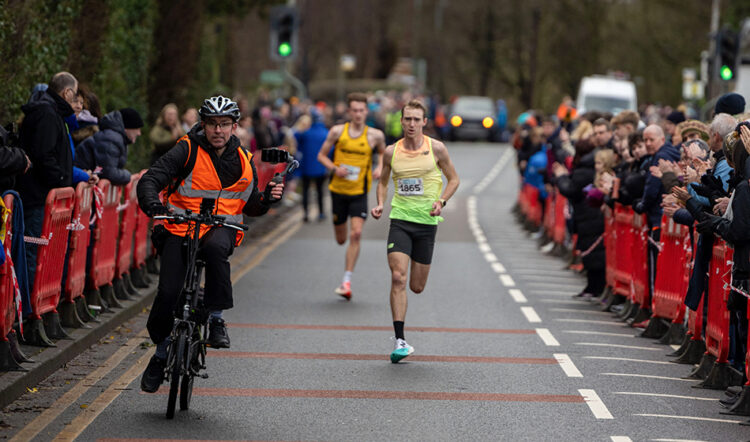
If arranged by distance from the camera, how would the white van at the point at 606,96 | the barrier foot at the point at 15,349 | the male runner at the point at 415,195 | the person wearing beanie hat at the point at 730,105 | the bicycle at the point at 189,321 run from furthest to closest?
the white van at the point at 606,96 < the person wearing beanie hat at the point at 730,105 < the male runner at the point at 415,195 < the barrier foot at the point at 15,349 < the bicycle at the point at 189,321

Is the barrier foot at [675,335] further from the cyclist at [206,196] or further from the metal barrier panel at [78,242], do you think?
the metal barrier panel at [78,242]

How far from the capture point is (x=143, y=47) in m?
20.9

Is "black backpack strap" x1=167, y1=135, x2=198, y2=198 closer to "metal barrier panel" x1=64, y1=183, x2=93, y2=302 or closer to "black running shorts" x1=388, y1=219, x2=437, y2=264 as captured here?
"metal barrier panel" x1=64, y1=183, x2=93, y2=302

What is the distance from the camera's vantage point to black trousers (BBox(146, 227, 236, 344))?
8133 mm

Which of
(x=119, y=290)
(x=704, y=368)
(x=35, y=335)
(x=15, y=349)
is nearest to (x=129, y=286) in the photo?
(x=119, y=290)

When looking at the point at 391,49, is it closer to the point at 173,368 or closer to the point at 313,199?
the point at 313,199

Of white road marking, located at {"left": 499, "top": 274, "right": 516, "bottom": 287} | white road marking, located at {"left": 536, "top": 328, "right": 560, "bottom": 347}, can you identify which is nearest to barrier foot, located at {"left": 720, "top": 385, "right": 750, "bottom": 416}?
white road marking, located at {"left": 536, "top": 328, "right": 560, "bottom": 347}

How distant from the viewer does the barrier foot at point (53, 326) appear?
10273mm

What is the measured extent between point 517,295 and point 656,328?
3.18 metres

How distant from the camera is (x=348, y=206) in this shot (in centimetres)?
1528

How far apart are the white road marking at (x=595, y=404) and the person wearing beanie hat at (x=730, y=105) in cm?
359

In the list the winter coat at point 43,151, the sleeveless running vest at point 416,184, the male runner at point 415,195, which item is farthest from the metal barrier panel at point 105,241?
the sleeveless running vest at point 416,184

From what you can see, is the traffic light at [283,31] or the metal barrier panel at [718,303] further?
the traffic light at [283,31]

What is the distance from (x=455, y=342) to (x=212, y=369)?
2483mm
